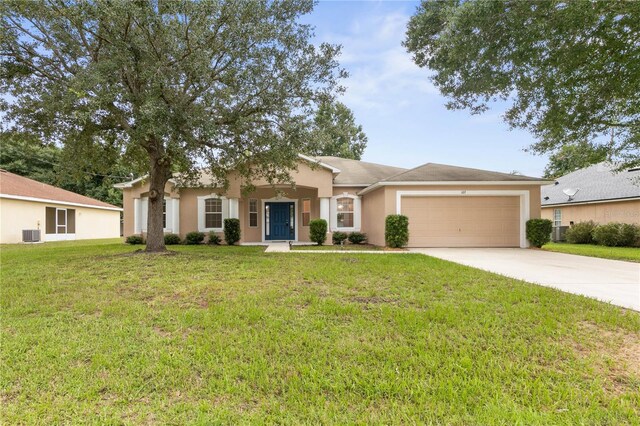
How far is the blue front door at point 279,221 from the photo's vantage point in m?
16.5

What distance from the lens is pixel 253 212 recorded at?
16.4 meters

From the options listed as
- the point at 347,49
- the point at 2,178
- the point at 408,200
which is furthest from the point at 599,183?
the point at 2,178

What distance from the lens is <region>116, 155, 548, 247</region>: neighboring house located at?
1309 cm

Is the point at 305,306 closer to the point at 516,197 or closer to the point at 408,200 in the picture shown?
the point at 408,200

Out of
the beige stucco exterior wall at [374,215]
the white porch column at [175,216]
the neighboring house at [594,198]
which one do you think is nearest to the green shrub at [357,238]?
the beige stucco exterior wall at [374,215]

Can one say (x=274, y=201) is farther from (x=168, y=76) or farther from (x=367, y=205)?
(x=168, y=76)

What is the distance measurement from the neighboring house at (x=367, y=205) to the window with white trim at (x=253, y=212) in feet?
0.17

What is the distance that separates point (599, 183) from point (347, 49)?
1954 cm

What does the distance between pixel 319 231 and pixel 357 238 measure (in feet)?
6.83

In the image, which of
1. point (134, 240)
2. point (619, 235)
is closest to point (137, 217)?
point (134, 240)

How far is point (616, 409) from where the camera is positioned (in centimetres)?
239

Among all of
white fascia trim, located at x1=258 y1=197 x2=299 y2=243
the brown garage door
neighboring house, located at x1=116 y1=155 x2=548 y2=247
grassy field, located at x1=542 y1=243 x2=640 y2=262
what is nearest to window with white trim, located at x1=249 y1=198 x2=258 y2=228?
neighboring house, located at x1=116 y1=155 x2=548 y2=247

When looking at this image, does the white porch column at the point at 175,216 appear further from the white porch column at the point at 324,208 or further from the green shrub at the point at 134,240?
the white porch column at the point at 324,208

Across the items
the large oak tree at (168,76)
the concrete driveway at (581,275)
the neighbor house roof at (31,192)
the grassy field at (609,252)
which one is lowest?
the grassy field at (609,252)
